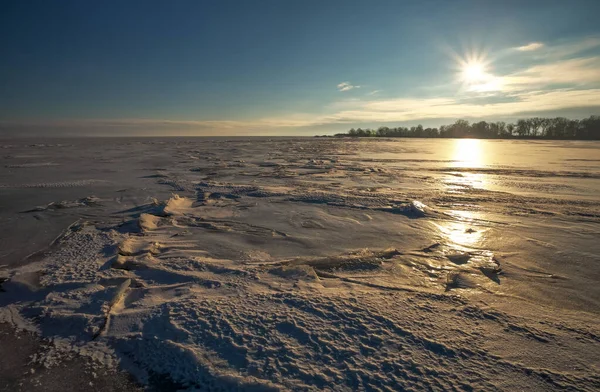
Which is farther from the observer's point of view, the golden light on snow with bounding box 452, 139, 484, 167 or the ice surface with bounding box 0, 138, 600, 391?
the golden light on snow with bounding box 452, 139, 484, 167

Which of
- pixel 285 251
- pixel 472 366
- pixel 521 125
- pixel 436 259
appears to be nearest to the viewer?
pixel 472 366

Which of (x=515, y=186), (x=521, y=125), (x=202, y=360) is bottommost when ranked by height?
(x=202, y=360)

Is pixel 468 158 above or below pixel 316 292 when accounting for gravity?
above

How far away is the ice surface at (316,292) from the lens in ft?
4.59

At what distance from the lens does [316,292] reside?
2.01 metres

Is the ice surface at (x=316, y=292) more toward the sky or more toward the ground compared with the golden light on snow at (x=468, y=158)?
more toward the ground

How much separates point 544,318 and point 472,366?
2.55 ft

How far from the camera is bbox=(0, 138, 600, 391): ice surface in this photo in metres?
1.40

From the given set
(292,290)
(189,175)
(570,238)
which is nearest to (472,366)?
(292,290)

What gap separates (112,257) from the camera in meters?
2.71

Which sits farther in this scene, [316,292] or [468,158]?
[468,158]

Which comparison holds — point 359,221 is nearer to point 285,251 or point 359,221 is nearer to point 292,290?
point 285,251

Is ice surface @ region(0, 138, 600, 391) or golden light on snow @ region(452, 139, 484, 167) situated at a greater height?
golden light on snow @ region(452, 139, 484, 167)

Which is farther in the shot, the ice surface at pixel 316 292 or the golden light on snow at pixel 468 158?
the golden light on snow at pixel 468 158
